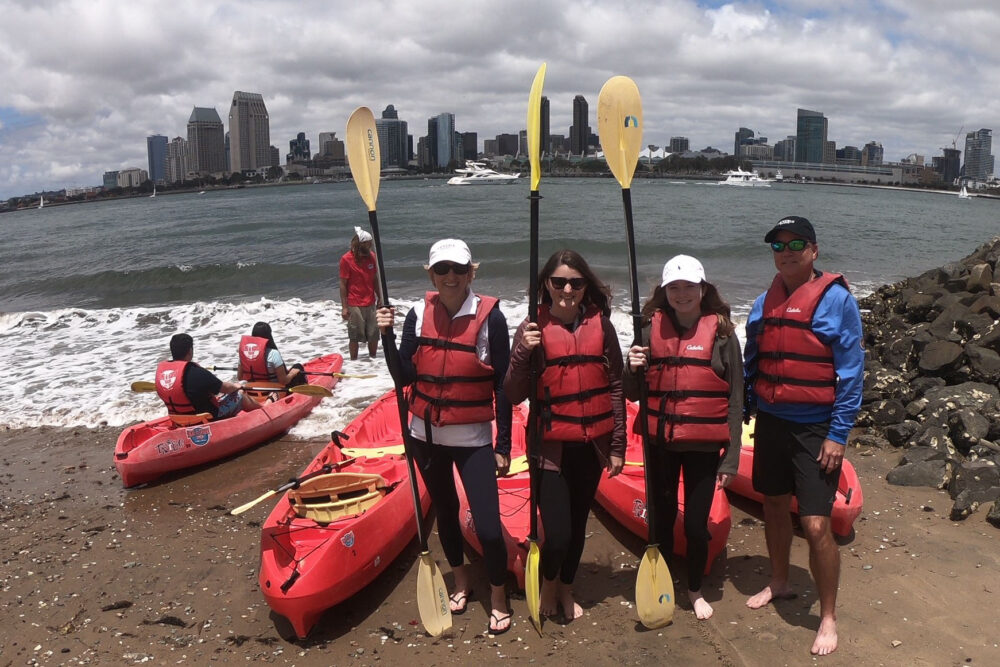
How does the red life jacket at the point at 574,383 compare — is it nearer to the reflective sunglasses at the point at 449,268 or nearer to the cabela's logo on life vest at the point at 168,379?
the reflective sunglasses at the point at 449,268

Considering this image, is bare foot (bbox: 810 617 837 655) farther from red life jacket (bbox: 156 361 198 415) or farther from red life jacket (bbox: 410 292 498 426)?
red life jacket (bbox: 156 361 198 415)

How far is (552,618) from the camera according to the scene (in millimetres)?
3371

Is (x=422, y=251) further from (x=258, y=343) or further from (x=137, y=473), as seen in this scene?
(x=137, y=473)

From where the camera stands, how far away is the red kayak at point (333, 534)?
3381 mm

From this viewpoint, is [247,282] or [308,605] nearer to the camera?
[308,605]

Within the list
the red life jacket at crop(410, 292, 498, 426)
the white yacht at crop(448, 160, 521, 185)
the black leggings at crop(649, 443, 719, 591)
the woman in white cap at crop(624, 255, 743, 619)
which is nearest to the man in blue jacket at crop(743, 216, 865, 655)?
the woman in white cap at crop(624, 255, 743, 619)

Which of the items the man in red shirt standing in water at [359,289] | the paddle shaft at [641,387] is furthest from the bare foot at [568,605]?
the man in red shirt standing in water at [359,289]

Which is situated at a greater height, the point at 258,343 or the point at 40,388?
the point at 258,343

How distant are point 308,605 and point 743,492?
3092 millimetres

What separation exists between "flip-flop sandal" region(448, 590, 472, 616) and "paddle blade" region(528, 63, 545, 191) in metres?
2.17

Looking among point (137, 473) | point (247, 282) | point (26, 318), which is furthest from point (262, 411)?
point (247, 282)

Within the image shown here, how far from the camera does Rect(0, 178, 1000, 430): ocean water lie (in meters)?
8.80

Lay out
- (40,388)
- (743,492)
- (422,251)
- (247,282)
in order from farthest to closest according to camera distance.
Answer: (422,251) < (247,282) < (40,388) < (743,492)

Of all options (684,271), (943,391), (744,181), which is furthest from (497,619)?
(744,181)
